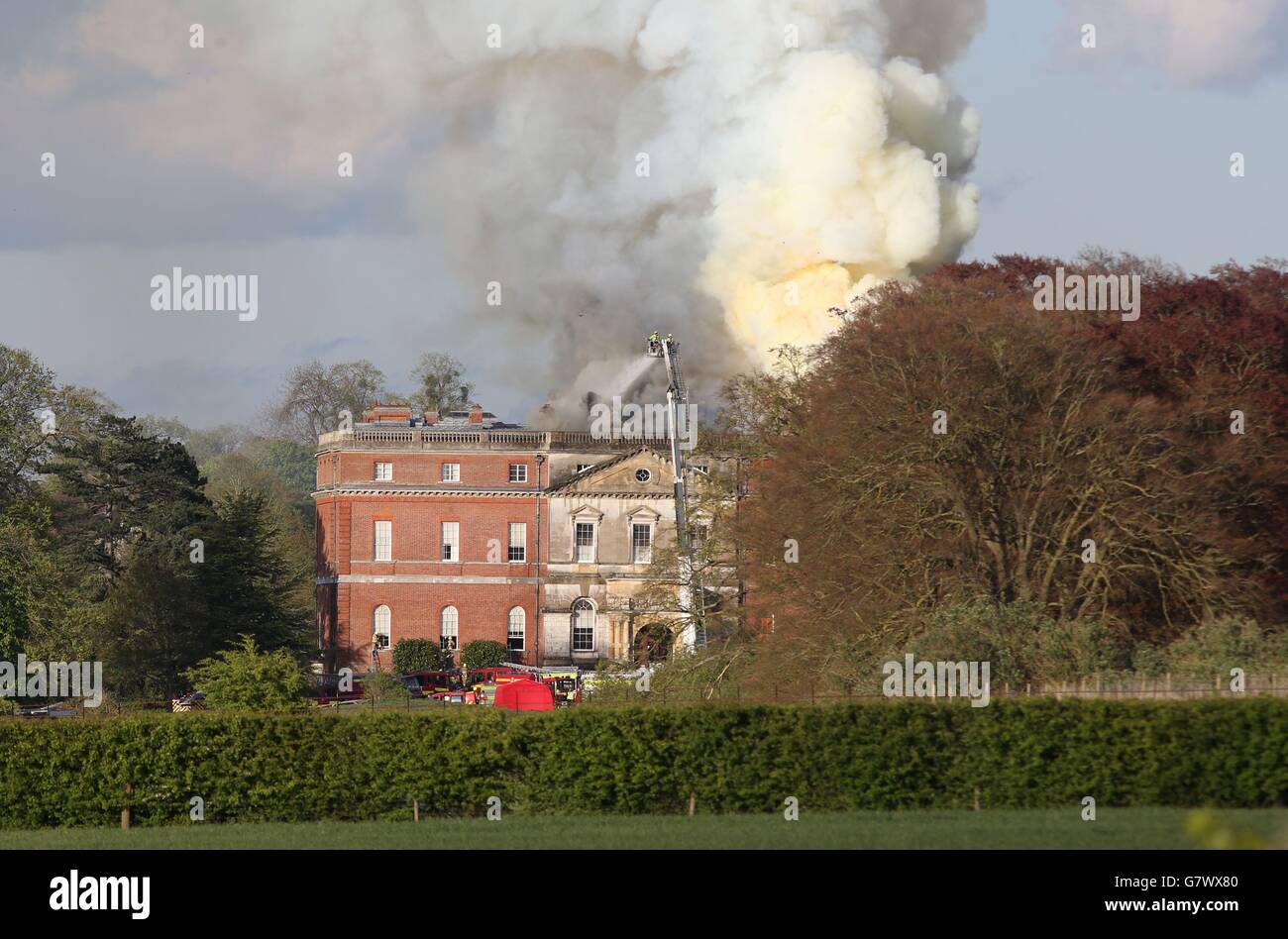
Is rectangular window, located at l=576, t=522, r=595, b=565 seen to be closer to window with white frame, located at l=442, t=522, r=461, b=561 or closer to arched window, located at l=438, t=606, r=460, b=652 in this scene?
window with white frame, located at l=442, t=522, r=461, b=561

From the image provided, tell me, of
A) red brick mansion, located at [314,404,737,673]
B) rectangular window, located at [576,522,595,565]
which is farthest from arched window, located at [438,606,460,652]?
rectangular window, located at [576,522,595,565]

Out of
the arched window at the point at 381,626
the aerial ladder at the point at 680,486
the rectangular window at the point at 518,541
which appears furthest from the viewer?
the rectangular window at the point at 518,541

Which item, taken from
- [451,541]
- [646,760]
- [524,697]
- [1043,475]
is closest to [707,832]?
[646,760]

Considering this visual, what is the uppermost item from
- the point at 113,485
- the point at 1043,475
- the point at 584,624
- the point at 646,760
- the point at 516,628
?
the point at 113,485

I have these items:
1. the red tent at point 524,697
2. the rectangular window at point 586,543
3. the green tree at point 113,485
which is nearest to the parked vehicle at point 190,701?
the red tent at point 524,697

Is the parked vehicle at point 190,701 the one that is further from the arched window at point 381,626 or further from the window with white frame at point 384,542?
the window with white frame at point 384,542

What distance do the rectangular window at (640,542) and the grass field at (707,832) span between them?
1860 inches

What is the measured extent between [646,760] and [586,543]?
1876 inches

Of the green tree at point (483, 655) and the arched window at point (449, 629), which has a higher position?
the arched window at point (449, 629)

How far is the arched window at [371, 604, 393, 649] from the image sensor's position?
70562 millimetres

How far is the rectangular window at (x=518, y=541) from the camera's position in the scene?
71938mm

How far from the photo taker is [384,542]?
71750 millimetres

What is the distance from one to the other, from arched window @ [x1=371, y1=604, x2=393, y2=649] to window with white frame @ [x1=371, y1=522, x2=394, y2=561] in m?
2.17

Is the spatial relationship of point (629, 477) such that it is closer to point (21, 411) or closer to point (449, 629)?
point (449, 629)
